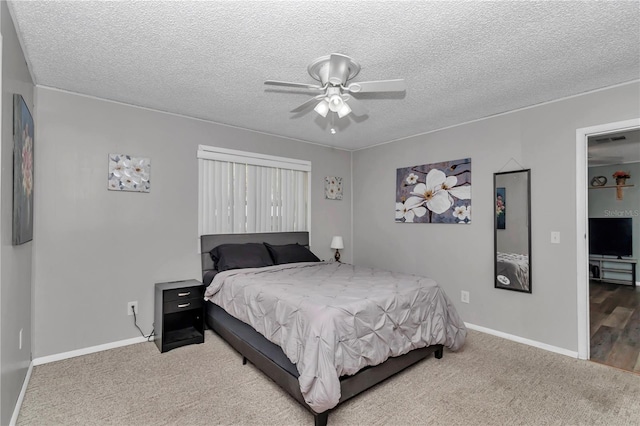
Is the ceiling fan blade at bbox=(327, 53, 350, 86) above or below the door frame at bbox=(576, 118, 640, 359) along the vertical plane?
above

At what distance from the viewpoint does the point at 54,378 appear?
101 inches

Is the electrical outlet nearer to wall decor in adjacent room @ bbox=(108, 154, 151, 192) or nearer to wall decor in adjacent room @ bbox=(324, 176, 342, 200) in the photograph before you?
wall decor in adjacent room @ bbox=(108, 154, 151, 192)

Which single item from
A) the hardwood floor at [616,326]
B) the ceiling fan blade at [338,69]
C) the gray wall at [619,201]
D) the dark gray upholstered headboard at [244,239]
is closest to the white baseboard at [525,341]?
the hardwood floor at [616,326]

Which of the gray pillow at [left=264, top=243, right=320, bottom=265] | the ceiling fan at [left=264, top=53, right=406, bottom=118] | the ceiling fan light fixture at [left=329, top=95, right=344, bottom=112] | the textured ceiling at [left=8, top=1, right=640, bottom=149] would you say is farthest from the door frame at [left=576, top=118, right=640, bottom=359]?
the gray pillow at [left=264, top=243, right=320, bottom=265]

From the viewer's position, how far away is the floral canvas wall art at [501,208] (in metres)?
3.56

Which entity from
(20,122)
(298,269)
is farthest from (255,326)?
(20,122)

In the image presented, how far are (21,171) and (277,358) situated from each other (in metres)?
2.16

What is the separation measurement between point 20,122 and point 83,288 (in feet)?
5.67

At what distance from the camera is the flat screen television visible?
5766 mm

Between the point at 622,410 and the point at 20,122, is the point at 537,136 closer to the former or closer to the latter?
the point at 622,410

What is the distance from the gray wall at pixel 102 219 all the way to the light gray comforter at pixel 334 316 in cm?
81

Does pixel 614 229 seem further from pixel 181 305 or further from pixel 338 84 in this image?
pixel 181 305

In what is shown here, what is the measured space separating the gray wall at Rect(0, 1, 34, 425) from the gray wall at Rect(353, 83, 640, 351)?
13.5 feet

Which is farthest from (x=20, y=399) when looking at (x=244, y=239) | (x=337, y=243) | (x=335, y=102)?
(x=337, y=243)
